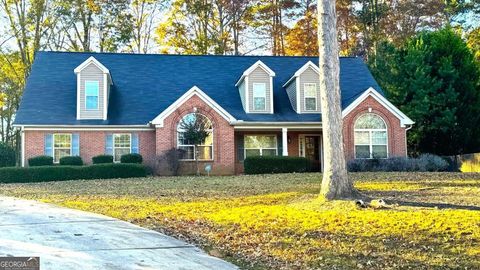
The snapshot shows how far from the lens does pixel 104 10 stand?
128 feet

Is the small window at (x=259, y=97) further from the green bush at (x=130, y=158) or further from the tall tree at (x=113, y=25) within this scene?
the tall tree at (x=113, y=25)

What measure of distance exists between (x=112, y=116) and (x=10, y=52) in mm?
17450

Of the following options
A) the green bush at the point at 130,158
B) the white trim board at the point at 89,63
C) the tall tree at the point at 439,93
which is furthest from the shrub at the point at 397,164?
the white trim board at the point at 89,63

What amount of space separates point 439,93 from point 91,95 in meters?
18.7

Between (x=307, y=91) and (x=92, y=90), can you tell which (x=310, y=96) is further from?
(x=92, y=90)

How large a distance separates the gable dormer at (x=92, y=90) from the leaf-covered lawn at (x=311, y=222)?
419 inches

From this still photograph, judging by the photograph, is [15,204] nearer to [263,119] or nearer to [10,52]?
[263,119]

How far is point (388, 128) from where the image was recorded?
2548 cm

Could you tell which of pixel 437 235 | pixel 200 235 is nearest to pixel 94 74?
pixel 200 235

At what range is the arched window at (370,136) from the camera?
25.5 metres

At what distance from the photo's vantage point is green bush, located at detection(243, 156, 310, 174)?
74.8ft

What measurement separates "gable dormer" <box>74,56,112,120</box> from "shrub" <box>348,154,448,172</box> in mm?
12437

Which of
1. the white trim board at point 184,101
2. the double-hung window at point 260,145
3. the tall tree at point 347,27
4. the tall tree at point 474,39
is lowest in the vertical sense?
the double-hung window at point 260,145

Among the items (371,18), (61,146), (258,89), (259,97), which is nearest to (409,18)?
(371,18)
